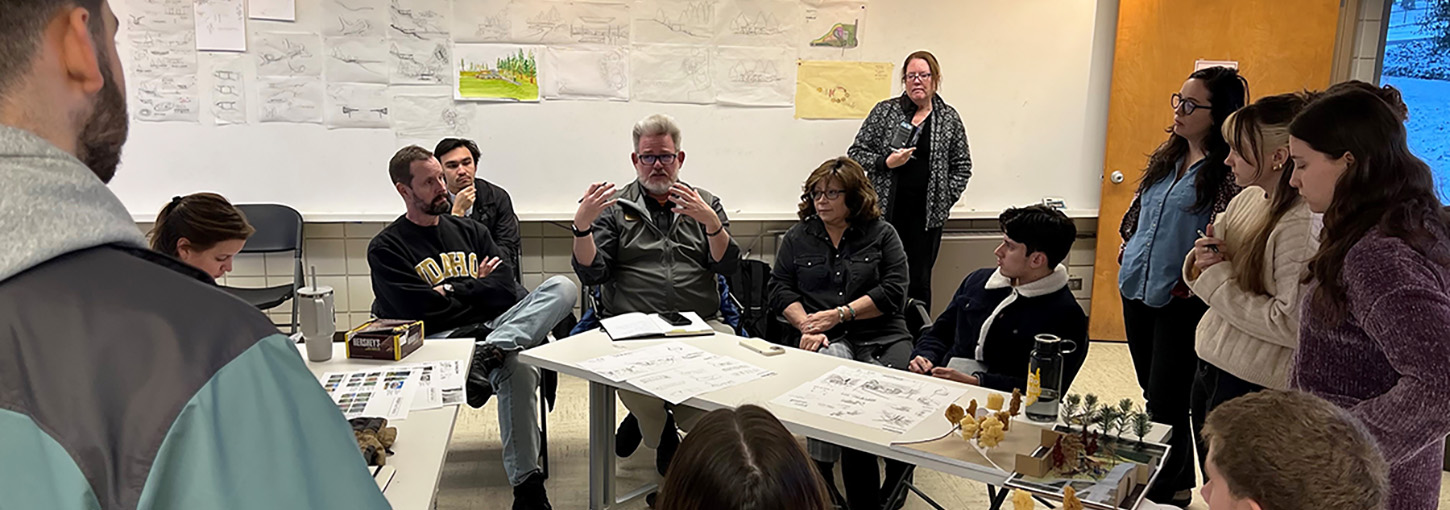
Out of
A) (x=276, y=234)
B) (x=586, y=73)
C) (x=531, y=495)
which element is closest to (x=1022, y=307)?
(x=531, y=495)

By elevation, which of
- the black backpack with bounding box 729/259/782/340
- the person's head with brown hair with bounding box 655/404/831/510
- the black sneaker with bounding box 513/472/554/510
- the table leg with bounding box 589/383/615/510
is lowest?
the black sneaker with bounding box 513/472/554/510

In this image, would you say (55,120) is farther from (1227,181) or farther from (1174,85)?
(1174,85)

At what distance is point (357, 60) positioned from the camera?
4051 millimetres

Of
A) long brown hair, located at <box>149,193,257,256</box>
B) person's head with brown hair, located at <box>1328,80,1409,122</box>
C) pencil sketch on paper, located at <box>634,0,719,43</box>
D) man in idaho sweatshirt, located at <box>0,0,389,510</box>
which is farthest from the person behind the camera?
pencil sketch on paper, located at <box>634,0,719,43</box>

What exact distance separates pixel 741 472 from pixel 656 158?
81.6 inches

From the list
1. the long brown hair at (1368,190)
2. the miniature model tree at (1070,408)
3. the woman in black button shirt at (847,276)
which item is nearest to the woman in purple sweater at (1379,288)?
the long brown hair at (1368,190)

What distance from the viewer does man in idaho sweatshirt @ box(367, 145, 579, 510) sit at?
2.79 m

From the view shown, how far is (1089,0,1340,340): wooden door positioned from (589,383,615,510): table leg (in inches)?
132

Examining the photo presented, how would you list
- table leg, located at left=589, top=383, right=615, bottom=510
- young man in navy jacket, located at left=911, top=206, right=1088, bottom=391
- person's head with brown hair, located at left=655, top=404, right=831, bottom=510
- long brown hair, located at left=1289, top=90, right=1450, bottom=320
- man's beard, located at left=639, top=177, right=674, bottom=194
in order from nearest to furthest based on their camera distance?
1. person's head with brown hair, located at left=655, top=404, right=831, bottom=510
2. long brown hair, located at left=1289, top=90, right=1450, bottom=320
3. young man in navy jacket, located at left=911, top=206, right=1088, bottom=391
4. table leg, located at left=589, top=383, right=615, bottom=510
5. man's beard, located at left=639, top=177, right=674, bottom=194

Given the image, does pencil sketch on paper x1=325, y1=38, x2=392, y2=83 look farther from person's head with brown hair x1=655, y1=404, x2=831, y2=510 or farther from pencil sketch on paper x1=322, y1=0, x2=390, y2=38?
person's head with brown hair x1=655, y1=404, x2=831, y2=510

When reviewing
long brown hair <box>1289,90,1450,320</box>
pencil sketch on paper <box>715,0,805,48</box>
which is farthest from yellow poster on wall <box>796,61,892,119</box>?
long brown hair <box>1289,90,1450,320</box>

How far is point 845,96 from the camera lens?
4.50 m

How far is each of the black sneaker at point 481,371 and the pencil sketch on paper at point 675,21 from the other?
2.07 m

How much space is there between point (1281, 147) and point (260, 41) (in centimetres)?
404
